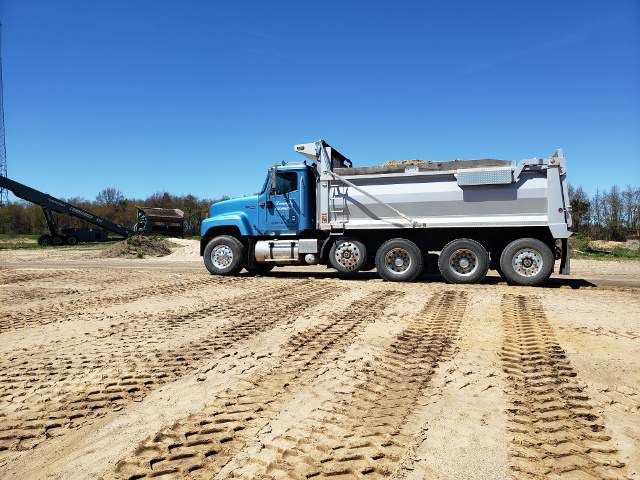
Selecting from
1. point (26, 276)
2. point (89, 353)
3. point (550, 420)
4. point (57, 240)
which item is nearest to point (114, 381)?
point (89, 353)

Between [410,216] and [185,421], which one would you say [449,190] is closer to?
[410,216]

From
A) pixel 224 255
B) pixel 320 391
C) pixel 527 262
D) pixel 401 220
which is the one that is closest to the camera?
pixel 320 391

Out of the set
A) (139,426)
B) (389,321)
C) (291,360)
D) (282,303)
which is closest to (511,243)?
(389,321)

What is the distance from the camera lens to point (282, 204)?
437 inches

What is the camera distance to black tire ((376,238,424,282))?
9992 mm

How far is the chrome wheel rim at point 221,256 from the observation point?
37.7 ft

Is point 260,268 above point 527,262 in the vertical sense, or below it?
below

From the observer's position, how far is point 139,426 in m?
2.79

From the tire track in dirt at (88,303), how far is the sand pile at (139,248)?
14.3 metres

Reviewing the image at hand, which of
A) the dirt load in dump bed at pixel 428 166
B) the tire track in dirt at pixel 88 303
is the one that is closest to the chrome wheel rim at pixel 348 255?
the dirt load in dump bed at pixel 428 166

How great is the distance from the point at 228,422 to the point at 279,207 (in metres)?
8.56

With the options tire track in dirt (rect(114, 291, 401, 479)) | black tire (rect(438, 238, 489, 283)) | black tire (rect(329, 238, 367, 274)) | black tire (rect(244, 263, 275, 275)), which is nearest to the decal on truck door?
black tire (rect(244, 263, 275, 275))

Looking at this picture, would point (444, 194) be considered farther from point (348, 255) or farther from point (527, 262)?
point (348, 255)

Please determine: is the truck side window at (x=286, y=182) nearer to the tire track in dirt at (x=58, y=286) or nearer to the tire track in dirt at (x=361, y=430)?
the tire track in dirt at (x=58, y=286)
